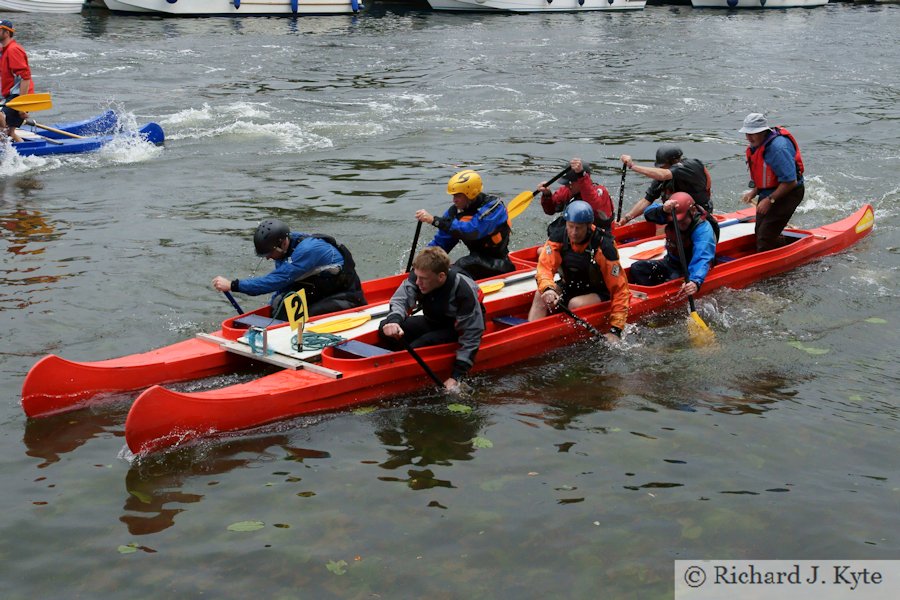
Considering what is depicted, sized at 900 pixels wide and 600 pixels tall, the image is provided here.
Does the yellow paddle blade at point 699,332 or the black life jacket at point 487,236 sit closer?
the yellow paddle blade at point 699,332

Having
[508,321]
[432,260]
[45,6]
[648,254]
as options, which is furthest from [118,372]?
[45,6]

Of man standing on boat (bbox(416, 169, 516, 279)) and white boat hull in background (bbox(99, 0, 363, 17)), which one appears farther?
white boat hull in background (bbox(99, 0, 363, 17))

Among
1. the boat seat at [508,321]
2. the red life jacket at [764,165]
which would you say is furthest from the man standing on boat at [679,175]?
the boat seat at [508,321]

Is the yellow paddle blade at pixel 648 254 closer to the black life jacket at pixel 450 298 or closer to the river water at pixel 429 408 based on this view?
the river water at pixel 429 408

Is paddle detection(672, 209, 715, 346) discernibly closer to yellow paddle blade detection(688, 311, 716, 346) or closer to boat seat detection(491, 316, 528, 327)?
yellow paddle blade detection(688, 311, 716, 346)

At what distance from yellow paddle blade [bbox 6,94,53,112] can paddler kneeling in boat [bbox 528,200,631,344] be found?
10683 millimetres

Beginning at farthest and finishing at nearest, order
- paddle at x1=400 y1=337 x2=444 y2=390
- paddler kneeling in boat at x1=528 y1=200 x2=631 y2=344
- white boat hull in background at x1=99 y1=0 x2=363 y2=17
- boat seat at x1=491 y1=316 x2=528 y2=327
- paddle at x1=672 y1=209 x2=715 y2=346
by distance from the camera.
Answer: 1. white boat hull in background at x1=99 y1=0 x2=363 y2=17
2. paddle at x1=672 y1=209 x2=715 y2=346
3. boat seat at x1=491 y1=316 x2=528 y2=327
4. paddler kneeling in boat at x1=528 y1=200 x2=631 y2=344
5. paddle at x1=400 y1=337 x2=444 y2=390

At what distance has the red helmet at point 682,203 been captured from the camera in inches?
425

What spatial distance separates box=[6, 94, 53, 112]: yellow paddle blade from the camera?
656 inches

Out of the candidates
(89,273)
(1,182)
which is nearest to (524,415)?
(89,273)

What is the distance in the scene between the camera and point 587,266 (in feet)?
33.3

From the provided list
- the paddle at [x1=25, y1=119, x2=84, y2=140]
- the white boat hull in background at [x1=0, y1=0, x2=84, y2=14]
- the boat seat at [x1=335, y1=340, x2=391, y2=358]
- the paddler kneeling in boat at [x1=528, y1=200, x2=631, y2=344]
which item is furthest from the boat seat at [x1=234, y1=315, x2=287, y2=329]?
the white boat hull in background at [x1=0, y1=0, x2=84, y2=14]

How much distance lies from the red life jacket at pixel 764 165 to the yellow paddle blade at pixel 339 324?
5520 millimetres

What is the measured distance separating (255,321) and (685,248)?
477 centimetres
